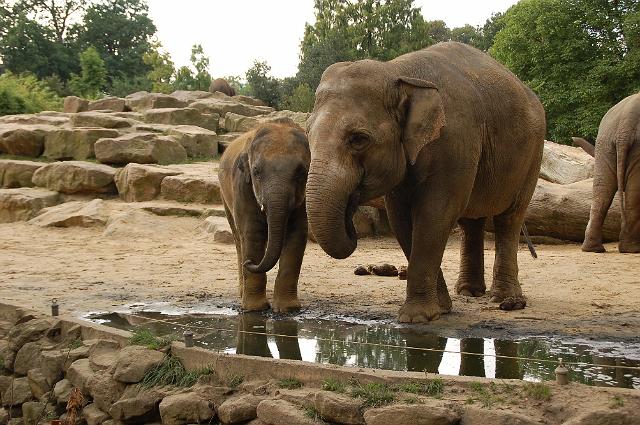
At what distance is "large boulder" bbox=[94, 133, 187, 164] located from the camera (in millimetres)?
20297

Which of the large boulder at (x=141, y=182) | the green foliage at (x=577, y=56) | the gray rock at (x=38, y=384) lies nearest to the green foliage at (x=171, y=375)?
the gray rock at (x=38, y=384)

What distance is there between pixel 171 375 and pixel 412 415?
7.61ft

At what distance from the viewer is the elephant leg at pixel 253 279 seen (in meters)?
8.26

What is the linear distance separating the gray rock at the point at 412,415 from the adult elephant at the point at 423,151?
6.09 feet

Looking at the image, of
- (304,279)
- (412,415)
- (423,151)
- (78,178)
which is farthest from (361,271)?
(78,178)

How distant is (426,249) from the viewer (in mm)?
7363

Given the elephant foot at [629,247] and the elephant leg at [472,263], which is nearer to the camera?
the elephant leg at [472,263]

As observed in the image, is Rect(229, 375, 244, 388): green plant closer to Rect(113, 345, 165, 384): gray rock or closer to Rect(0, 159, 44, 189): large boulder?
Rect(113, 345, 165, 384): gray rock

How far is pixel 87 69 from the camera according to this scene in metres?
46.5

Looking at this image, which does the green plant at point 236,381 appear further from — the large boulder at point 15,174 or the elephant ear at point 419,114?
the large boulder at point 15,174

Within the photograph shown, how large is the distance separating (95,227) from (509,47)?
26.8 metres

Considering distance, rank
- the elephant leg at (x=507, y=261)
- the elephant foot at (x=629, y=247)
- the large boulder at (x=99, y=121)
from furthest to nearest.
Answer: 1. the large boulder at (x=99, y=121)
2. the elephant foot at (x=629, y=247)
3. the elephant leg at (x=507, y=261)

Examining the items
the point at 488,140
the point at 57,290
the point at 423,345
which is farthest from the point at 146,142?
the point at 423,345

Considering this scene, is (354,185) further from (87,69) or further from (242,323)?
(87,69)
